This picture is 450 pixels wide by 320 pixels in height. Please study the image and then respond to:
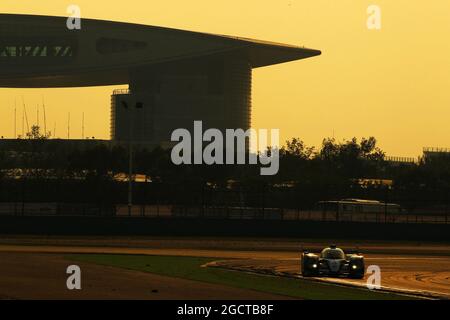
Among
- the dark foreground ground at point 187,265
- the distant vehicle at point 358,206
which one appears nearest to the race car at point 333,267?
the dark foreground ground at point 187,265

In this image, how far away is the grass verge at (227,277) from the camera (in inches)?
1676

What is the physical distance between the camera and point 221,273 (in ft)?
173

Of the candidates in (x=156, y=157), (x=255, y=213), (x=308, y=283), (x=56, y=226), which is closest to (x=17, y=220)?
(x=56, y=226)

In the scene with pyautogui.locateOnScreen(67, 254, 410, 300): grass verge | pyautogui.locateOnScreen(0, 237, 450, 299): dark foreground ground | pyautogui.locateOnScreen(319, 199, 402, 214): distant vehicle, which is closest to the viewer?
pyautogui.locateOnScreen(0, 237, 450, 299): dark foreground ground

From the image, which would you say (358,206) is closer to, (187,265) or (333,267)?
(187,265)

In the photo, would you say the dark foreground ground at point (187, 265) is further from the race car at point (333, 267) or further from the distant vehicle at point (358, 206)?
the distant vehicle at point (358, 206)

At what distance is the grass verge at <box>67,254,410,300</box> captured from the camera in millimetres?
42562

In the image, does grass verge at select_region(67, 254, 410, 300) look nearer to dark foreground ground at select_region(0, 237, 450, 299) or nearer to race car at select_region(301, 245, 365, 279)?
dark foreground ground at select_region(0, 237, 450, 299)

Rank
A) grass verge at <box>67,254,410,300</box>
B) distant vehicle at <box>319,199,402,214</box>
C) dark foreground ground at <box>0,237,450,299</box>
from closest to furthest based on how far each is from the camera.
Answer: dark foreground ground at <box>0,237,450,299</box> → grass verge at <box>67,254,410,300</box> → distant vehicle at <box>319,199,402,214</box>

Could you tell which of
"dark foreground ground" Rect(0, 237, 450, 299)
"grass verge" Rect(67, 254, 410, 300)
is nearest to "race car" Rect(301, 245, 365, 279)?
"dark foreground ground" Rect(0, 237, 450, 299)

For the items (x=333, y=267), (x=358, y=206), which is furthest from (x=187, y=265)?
(x=358, y=206)

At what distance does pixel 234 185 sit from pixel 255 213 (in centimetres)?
5715

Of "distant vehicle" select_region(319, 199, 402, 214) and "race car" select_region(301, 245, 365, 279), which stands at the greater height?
"distant vehicle" select_region(319, 199, 402, 214)
